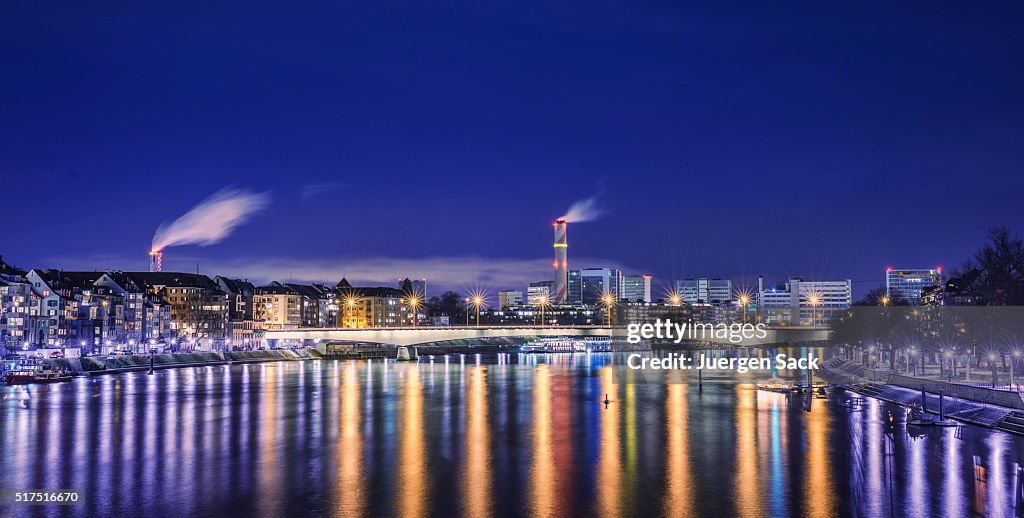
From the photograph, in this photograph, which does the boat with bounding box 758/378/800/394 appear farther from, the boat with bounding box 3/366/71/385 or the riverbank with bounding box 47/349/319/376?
the riverbank with bounding box 47/349/319/376

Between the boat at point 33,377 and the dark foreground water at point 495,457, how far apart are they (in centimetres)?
2013

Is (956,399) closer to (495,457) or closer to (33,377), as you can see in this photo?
(495,457)

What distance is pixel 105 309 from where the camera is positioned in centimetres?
15538

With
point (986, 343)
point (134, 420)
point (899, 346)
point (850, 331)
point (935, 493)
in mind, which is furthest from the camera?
point (850, 331)

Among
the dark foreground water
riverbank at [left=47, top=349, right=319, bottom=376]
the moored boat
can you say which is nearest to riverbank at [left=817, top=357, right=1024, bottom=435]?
the dark foreground water

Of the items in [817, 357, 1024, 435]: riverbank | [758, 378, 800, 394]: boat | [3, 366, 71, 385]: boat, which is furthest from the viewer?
[3, 366, 71, 385]: boat

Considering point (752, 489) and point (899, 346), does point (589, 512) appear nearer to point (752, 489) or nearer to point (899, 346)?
point (752, 489)

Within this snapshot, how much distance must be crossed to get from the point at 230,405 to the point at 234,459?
30.0 meters

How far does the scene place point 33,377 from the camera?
9812cm

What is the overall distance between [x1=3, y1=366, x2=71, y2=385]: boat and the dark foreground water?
20.1m

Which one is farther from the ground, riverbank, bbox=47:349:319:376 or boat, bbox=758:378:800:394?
riverbank, bbox=47:349:319:376

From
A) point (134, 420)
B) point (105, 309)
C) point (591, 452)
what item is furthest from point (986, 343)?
point (105, 309)

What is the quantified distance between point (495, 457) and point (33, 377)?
75.7 meters

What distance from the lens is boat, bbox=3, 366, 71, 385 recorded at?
97000 mm
